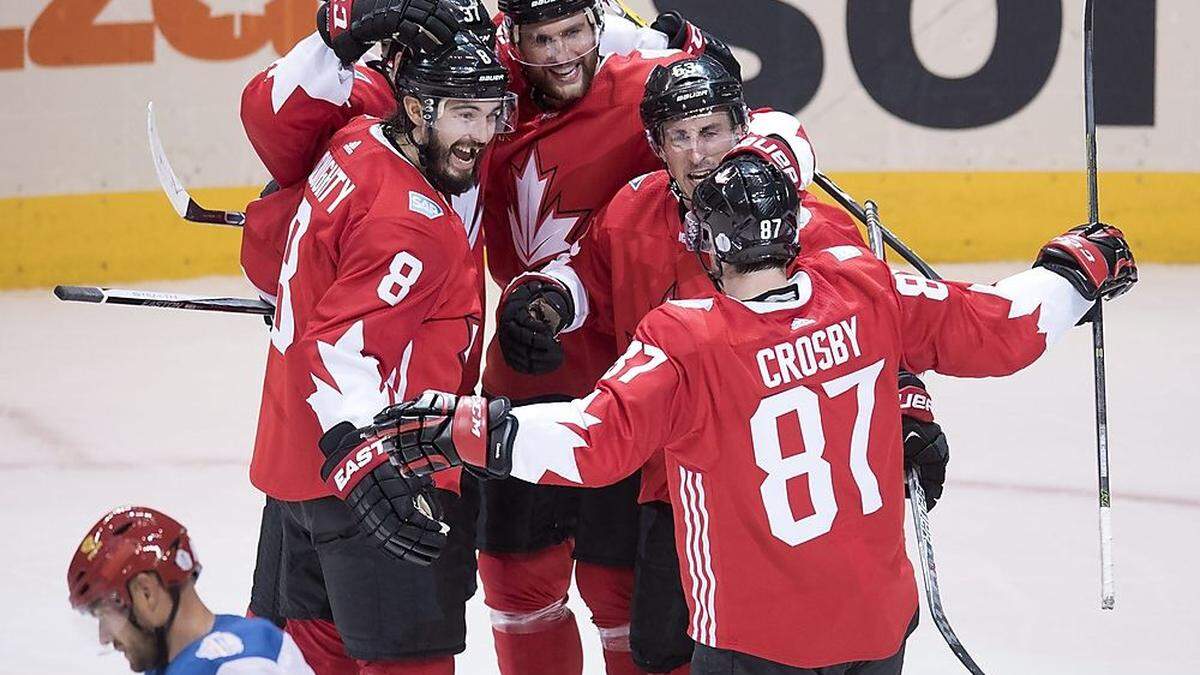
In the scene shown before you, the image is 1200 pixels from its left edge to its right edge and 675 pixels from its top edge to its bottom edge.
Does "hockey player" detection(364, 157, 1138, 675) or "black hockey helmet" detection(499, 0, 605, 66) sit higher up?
"black hockey helmet" detection(499, 0, 605, 66)

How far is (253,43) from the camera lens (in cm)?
676

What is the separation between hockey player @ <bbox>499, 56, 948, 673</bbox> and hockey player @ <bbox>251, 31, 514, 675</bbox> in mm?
162

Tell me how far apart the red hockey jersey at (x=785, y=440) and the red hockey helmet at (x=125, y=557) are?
450 mm

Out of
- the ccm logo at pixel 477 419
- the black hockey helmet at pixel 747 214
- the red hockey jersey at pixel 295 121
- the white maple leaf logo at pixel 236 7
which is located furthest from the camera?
the white maple leaf logo at pixel 236 7

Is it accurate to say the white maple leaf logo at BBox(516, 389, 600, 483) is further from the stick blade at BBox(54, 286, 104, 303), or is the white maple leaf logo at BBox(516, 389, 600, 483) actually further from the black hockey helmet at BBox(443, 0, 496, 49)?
the stick blade at BBox(54, 286, 104, 303)

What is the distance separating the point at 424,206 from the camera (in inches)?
105

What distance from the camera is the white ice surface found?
3895mm

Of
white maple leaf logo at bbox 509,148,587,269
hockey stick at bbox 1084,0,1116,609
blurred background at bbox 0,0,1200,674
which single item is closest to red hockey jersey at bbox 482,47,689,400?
white maple leaf logo at bbox 509,148,587,269

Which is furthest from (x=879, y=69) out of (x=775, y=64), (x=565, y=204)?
(x=565, y=204)

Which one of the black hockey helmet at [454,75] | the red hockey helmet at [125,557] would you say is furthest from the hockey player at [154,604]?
the black hockey helmet at [454,75]

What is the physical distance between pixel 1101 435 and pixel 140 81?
4723 mm

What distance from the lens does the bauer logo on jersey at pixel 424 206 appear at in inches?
105

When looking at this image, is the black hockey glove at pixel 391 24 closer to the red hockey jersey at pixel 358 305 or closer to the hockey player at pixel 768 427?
the red hockey jersey at pixel 358 305

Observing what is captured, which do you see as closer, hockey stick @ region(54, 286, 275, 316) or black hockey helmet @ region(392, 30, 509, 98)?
black hockey helmet @ region(392, 30, 509, 98)
